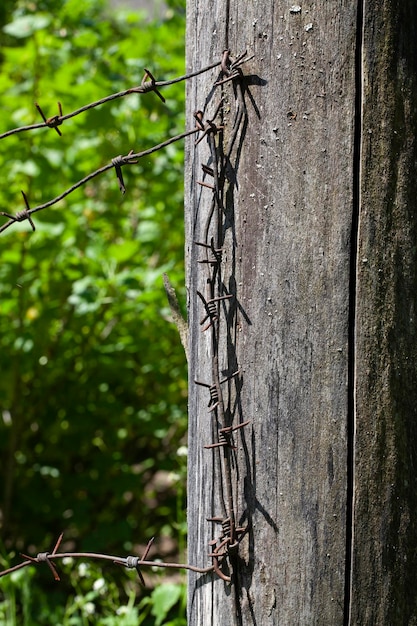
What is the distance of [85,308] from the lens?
3295mm

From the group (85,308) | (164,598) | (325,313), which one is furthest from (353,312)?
(85,308)

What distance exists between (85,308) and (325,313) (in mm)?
1959

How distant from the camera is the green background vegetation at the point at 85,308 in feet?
11.2

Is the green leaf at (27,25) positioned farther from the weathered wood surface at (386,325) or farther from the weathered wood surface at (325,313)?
the weathered wood surface at (386,325)

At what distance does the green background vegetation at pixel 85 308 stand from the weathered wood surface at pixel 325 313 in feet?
4.85

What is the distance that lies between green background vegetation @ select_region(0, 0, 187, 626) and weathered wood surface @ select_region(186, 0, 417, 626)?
1.48 meters

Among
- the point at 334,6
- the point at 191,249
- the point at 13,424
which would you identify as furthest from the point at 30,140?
the point at 334,6

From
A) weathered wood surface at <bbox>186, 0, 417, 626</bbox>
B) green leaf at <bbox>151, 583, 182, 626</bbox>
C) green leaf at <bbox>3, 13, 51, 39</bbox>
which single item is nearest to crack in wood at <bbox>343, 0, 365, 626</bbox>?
weathered wood surface at <bbox>186, 0, 417, 626</bbox>

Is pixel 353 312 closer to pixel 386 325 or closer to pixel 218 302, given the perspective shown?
pixel 386 325

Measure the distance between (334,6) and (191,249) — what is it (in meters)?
0.55

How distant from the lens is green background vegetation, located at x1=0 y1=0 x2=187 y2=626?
3422mm

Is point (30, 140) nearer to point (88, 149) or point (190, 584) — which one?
point (88, 149)

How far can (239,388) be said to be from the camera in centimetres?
154

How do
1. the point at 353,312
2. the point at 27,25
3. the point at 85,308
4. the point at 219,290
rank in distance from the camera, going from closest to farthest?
the point at 353,312 < the point at 219,290 < the point at 85,308 < the point at 27,25
